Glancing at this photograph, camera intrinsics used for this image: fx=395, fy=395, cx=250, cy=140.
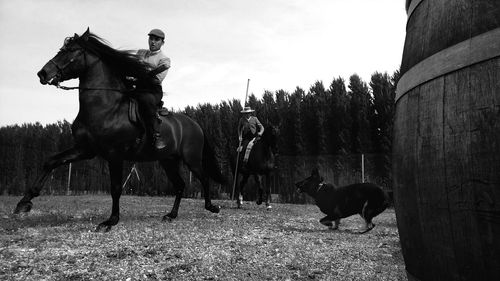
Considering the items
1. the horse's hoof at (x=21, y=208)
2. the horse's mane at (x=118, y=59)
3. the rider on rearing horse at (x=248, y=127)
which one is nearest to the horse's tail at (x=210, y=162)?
the horse's mane at (x=118, y=59)

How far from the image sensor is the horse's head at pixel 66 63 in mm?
5047

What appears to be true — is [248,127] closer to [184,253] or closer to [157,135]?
[157,135]

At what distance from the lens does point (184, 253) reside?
3.80 metres

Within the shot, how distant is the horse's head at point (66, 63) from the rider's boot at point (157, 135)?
1.23m

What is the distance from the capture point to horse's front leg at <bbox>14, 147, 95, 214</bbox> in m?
5.33

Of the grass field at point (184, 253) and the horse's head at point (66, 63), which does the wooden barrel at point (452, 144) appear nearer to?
the grass field at point (184, 253)

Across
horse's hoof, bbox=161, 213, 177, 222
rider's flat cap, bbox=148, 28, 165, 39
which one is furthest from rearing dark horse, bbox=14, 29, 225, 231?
horse's hoof, bbox=161, 213, 177, 222

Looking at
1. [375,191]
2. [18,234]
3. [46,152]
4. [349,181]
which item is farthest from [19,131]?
[375,191]

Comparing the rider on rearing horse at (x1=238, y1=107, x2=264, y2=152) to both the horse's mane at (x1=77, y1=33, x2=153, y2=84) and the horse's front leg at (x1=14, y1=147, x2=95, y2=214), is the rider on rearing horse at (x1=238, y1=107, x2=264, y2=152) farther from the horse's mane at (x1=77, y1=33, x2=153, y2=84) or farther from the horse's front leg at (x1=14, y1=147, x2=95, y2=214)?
the horse's front leg at (x1=14, y1=147, x2=95, y2=214)

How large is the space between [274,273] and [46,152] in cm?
1905

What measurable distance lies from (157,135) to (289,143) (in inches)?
410

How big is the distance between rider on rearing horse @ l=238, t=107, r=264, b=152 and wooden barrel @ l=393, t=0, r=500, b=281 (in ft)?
28.3

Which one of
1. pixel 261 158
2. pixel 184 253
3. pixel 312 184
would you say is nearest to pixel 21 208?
pixel 184 253

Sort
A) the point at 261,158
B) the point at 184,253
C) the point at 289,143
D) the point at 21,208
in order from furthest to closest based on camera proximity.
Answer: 1. the point at 289,143
2. the point at 261,158
3. the point at 21,208
4. the point at 184,253
